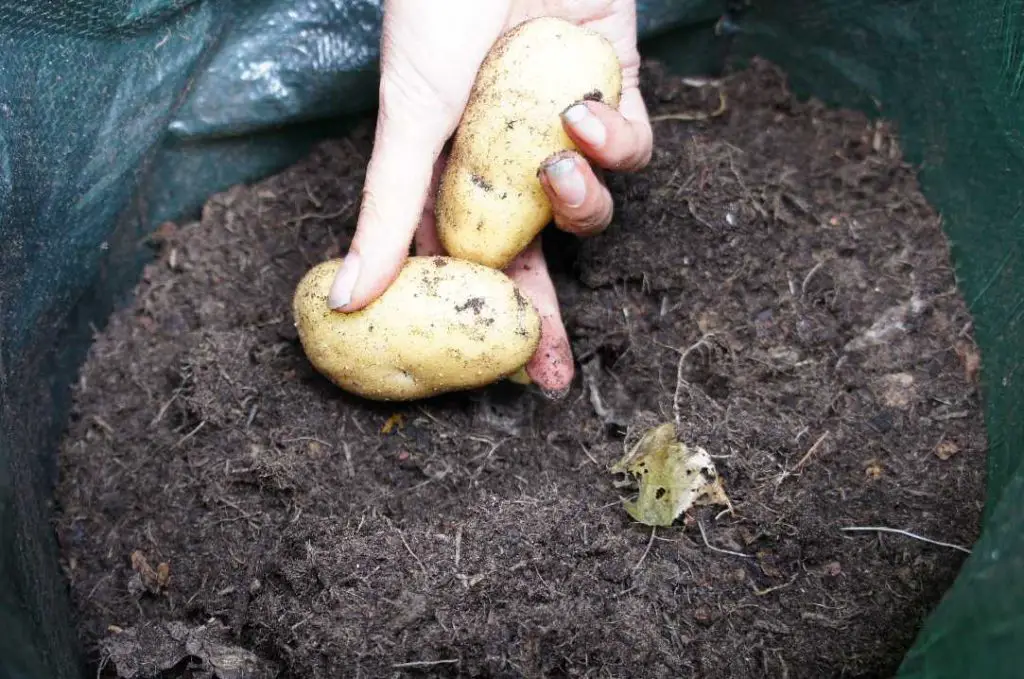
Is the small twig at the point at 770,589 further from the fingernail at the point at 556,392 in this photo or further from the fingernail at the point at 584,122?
the fingernail at the point at 584,122

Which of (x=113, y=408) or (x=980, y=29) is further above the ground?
(x=980, y=29)

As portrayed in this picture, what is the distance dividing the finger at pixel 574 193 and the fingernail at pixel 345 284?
33 cm

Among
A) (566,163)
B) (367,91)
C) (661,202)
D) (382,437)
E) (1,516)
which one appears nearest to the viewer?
(1,516)

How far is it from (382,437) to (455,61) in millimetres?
667

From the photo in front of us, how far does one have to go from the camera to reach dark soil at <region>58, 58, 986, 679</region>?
53.4 inches

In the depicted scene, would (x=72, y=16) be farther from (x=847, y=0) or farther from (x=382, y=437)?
(x=847, y=0)

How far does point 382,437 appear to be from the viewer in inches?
63.2

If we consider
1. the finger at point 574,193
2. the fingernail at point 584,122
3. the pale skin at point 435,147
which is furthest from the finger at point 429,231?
the fingernail at point 584,122

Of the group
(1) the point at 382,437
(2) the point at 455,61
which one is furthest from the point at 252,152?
(1) the point at 382,437

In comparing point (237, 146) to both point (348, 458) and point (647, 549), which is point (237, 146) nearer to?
point (348, 458)

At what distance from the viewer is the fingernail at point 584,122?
143 centimetres

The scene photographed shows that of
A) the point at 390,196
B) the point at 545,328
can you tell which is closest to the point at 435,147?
the point at 390,196

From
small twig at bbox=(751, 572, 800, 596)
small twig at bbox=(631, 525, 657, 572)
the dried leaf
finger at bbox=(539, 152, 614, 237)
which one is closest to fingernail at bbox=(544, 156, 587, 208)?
finger at bbox=(539, 152, 614, 237)

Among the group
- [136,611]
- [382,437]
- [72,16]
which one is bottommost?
[136,611]
